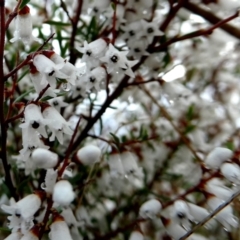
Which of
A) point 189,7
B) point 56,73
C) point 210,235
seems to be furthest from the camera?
point 210,235

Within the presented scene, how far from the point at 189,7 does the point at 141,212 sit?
71cm

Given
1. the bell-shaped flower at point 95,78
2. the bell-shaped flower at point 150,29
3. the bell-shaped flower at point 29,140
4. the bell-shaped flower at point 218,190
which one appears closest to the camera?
the bell-shaped flower at point 29,140

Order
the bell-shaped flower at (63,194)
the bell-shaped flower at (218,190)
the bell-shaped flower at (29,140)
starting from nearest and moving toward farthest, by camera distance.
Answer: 1. the bell-shaped flower at (63,194)
2. the bell-shaped flower at (29,140)
3. the bell-shaped flower at (218,190)

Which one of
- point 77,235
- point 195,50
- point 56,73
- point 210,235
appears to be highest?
point 195,50

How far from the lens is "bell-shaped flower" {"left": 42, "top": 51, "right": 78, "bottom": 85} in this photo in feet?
2.83

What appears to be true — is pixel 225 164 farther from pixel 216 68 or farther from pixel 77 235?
pixel 216 68

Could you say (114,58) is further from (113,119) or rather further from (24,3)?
(113,119)

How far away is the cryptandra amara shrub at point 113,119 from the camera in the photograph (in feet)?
2.91

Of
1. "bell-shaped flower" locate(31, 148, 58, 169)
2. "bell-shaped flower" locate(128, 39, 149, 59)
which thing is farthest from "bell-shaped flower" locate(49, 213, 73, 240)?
"bell-shaped flower" locate(128, 39, 149, 59)

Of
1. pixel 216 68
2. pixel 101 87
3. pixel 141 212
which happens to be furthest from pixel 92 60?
pixel 216 68

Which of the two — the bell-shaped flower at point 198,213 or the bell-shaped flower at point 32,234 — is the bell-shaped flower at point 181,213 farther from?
the bell-shaped flower at point 32,234

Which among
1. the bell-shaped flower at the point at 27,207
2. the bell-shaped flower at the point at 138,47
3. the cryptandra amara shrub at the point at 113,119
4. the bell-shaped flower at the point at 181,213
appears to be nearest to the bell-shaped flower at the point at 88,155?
the cryptandra amara shrub at the point at 113,119

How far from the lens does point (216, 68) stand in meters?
2.09

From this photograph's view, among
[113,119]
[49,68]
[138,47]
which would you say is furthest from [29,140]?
[113,119]
